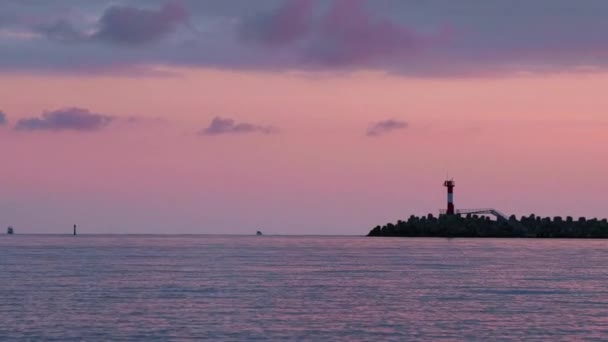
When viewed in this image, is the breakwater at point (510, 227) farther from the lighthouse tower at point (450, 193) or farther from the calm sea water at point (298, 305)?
the calm sea water at point (298, 305)

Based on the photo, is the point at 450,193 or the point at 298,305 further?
the point at 450,193

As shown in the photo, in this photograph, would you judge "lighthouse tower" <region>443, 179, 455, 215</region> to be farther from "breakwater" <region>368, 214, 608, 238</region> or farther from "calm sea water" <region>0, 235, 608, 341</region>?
"calm sea water" <region>0, 235, 608, 341</region>

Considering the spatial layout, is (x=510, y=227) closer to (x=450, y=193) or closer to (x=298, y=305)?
(x=450, y=193)

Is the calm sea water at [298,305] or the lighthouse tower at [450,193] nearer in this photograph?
the calm sea water at [298,305]

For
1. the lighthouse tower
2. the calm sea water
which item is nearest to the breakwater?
A: the lighthouse tower

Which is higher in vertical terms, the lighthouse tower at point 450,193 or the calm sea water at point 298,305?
the lighthouse tower at point 450,193

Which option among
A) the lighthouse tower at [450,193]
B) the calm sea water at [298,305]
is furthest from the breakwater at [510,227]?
the calm sea water at [298,305]

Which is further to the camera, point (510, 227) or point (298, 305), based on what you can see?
point (510, 227)

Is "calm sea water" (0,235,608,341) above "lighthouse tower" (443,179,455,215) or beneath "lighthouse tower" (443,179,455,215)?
beneath

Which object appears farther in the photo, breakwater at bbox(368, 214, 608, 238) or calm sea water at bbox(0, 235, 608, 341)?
breakwater at bbox(368, 214, 608, 238)

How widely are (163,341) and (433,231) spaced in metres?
165

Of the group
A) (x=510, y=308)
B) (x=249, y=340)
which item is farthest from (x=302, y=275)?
(x=249, y=340)

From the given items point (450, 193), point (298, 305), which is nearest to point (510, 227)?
point (450, 193)

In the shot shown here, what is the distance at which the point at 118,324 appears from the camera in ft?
126
